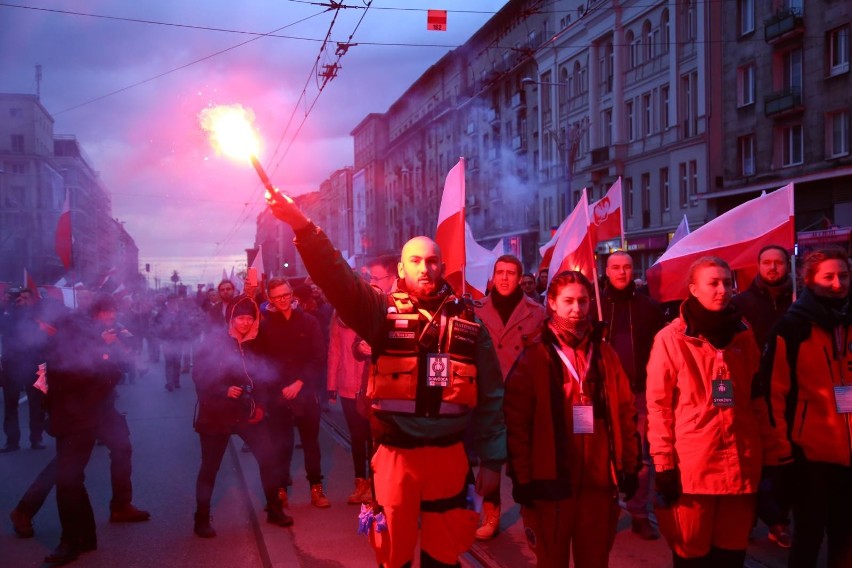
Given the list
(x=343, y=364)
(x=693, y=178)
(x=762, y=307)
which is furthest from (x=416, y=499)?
(x=693, y=178)

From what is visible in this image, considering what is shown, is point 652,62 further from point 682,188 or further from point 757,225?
point 757,225

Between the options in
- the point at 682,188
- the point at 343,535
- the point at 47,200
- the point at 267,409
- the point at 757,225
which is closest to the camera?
the point at 343,535

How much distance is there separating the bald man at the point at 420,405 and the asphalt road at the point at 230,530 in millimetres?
1934

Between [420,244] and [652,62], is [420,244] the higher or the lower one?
the lower one

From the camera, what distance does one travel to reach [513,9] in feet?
155

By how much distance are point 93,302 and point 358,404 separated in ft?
7.20

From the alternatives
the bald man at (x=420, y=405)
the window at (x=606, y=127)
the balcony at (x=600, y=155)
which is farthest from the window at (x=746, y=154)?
the bald man at (x=420, y=405)

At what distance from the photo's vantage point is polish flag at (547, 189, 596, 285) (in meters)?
7.95

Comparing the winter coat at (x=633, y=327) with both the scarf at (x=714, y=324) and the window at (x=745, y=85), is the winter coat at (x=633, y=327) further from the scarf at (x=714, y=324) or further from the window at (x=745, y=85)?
the window at (x=745, y=85)

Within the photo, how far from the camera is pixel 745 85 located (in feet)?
101

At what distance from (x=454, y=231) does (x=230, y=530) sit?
11.8ft

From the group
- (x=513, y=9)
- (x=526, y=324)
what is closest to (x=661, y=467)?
(x=526, y=324)

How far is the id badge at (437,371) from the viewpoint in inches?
158

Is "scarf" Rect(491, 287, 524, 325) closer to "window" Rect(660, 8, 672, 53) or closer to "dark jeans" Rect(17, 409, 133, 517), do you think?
"dark jeans" Rect(17, 409, 133, 517)
